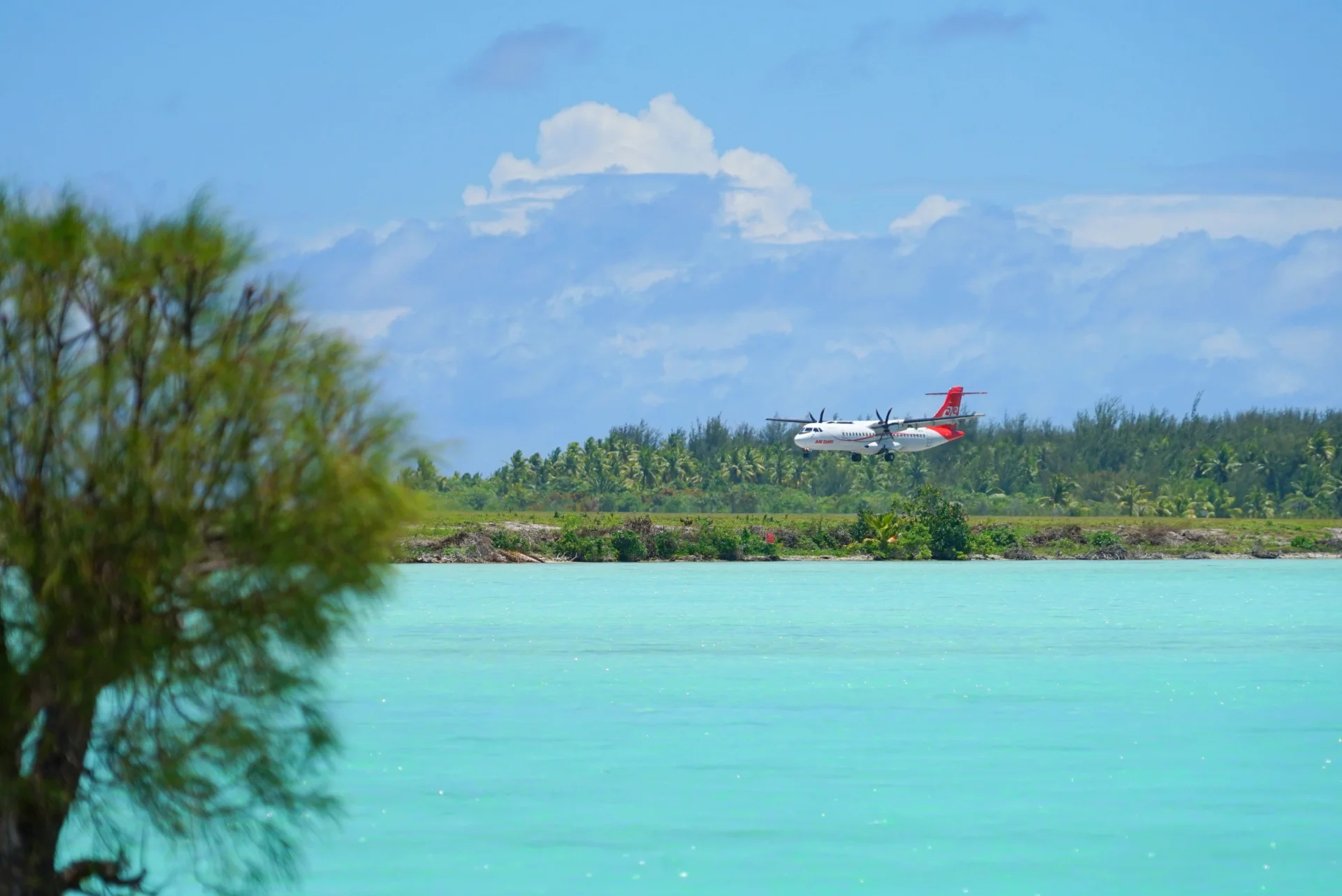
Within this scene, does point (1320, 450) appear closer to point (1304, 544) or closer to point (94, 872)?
point (1304, 544)

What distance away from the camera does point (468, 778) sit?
61.2 feet

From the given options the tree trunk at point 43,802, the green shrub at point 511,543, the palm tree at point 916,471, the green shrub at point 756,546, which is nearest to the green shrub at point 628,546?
the green shrub at point 511,543

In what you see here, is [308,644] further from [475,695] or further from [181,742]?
[475,695]

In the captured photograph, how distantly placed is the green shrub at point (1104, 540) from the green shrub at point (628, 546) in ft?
78.5

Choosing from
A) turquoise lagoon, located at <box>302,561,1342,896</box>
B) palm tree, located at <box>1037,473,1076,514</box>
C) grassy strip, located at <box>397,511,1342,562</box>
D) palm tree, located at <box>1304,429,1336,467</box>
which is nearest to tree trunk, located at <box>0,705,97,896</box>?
turquoise lagoon, located at <box>302,561,1342,896</box>

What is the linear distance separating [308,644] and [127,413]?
1.50m

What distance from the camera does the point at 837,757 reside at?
66.1 feet

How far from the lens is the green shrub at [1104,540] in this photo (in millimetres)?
85625

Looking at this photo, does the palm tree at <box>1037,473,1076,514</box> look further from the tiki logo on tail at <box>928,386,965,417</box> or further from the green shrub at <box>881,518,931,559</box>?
the green shrub at <box>881,518,931,559</box>

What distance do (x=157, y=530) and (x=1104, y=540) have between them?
81.3m

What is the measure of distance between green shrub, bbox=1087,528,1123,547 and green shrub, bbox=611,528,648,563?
23.9 meters

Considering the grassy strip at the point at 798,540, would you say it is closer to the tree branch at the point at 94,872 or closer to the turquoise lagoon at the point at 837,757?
the turquoise lagoon at the point at 837,757

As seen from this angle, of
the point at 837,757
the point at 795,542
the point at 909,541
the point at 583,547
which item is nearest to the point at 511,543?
the point at 583,547

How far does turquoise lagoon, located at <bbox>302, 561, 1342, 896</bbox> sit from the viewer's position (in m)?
14.5
